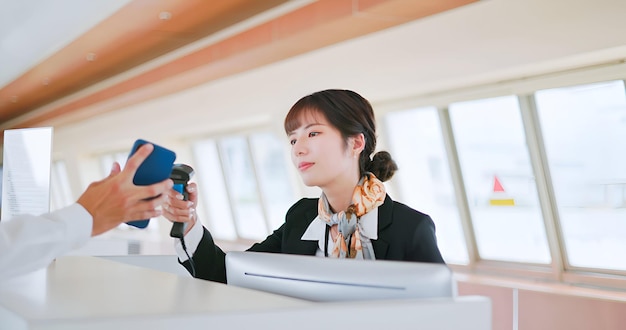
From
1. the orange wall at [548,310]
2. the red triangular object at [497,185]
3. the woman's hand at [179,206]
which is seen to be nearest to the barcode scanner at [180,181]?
the woman's hand at [179,206]

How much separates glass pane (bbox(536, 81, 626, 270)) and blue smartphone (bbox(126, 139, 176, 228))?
4.96 m

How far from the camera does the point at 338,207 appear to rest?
2168 millimetres

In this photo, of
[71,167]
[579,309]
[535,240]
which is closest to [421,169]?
[535,240]

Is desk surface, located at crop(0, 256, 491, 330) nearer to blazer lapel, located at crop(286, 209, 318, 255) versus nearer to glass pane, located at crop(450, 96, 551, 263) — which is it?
blazer lapel, located at crop(286, 209, 318, 255)

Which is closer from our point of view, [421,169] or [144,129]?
[421,169]

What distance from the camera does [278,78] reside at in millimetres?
7703

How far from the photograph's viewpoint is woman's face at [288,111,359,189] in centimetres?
208

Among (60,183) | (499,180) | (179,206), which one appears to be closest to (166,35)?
(499,180)

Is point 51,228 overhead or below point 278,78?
below

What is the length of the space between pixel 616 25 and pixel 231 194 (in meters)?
8.50

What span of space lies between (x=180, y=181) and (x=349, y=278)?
77 cm

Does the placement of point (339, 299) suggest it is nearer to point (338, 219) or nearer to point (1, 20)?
point (338, 219)

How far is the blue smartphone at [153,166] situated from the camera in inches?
55.1

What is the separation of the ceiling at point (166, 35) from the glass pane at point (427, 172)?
5.66ft
